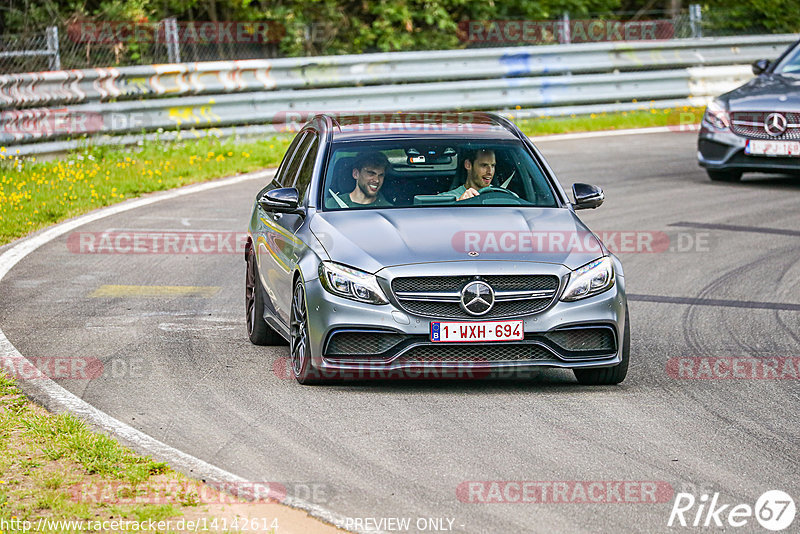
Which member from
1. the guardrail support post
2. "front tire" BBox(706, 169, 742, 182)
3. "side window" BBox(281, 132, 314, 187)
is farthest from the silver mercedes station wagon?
the guardrail support post

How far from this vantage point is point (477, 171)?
889 cm

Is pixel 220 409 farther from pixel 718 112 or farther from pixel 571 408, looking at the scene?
Answer: pixel 718 112

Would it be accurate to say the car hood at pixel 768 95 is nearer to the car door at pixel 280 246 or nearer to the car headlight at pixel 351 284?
the car door at pixel 280 246

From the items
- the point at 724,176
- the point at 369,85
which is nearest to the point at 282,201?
the point at 724,176

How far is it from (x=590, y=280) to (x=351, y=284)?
4.40 ft

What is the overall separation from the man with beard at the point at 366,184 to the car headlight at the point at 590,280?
1400 millimetres

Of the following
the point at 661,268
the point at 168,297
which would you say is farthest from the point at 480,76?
the point at 168,297

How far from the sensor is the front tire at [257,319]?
9234 millimetres

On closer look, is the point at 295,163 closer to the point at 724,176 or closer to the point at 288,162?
the point at 288,162

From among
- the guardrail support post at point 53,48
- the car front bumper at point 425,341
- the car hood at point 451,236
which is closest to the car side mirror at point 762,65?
the guardrail support post at point 53,48

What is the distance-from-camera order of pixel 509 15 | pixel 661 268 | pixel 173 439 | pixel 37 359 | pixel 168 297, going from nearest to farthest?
pixel 173 439
pixel 37 359
pixel 168 297
pixel 661 268
pixel 509 15

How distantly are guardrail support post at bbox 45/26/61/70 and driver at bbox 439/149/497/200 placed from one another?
467 inches

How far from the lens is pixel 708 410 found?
7398 millimetres

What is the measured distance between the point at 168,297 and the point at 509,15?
19.8m
